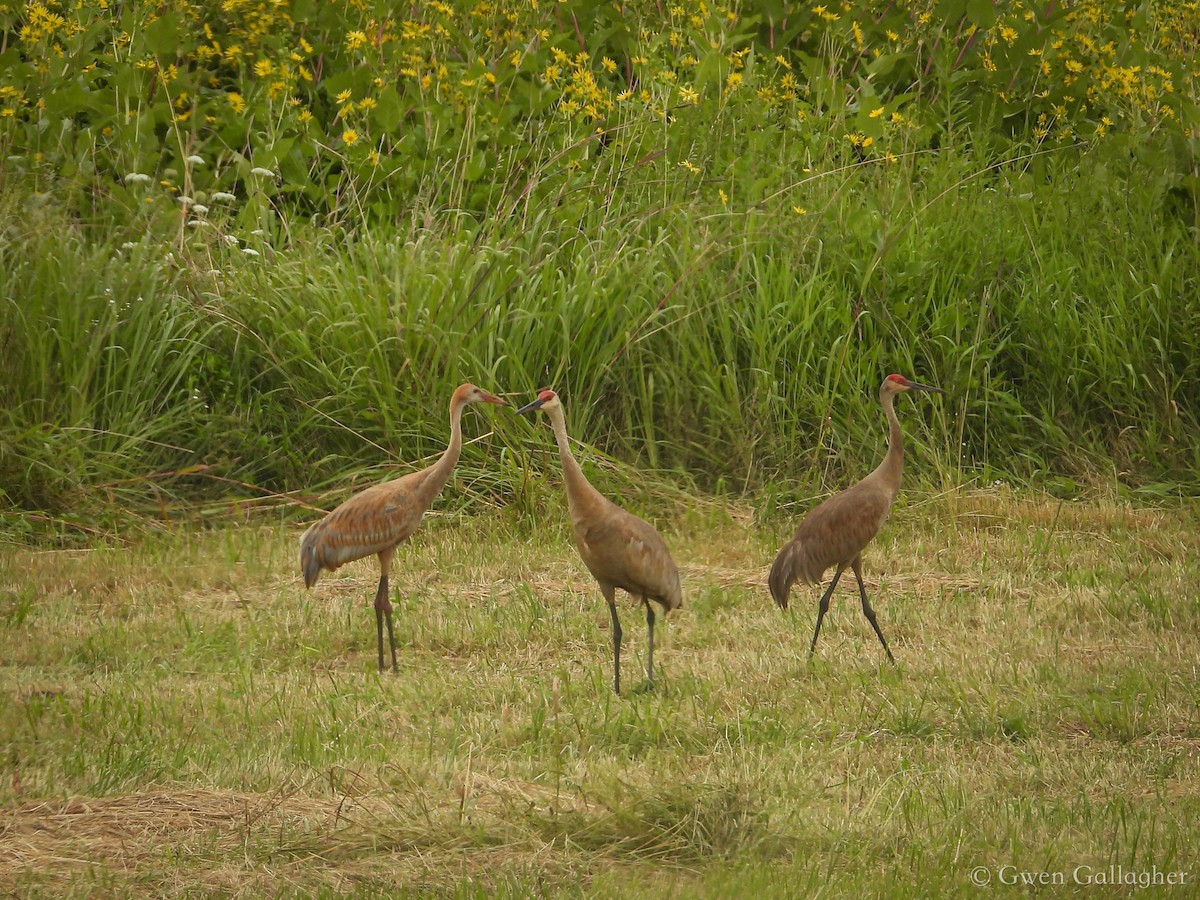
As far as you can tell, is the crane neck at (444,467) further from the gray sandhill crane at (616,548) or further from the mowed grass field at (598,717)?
the gray sandhill crane at (616,548)

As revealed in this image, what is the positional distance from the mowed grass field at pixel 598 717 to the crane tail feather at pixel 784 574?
0.21 metres

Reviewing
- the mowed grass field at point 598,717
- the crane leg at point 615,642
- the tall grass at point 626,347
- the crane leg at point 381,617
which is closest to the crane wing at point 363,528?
the crane leg at point 381,617

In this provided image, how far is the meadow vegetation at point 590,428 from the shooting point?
4.59 m

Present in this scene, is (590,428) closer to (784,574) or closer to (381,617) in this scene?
(784,574)

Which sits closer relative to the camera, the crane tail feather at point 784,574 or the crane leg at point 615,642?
the crane leg at point 615,642

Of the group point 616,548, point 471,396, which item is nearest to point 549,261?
point 471,396

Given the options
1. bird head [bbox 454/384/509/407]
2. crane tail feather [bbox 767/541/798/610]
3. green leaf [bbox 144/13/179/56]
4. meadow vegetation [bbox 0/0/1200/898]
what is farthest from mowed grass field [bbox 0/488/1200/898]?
green leaf [bbox 144/13/179/56]

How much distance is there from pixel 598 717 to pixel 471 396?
79.8 inches

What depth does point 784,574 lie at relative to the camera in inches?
255

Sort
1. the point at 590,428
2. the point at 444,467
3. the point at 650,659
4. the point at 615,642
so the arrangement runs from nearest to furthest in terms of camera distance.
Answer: the point at 650,659
the point at 615,642
the point at 444,467
the point at 590,428

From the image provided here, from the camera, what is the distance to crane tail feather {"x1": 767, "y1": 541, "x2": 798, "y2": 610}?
6445 mm

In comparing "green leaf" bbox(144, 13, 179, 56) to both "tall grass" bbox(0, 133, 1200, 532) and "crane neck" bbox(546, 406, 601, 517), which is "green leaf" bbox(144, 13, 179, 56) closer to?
"tall grass" bbox(0, 133, 1200, 532)

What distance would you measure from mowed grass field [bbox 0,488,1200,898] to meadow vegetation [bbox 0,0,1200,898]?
23 mm

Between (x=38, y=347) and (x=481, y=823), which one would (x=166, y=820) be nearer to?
(x=481, y=823)
